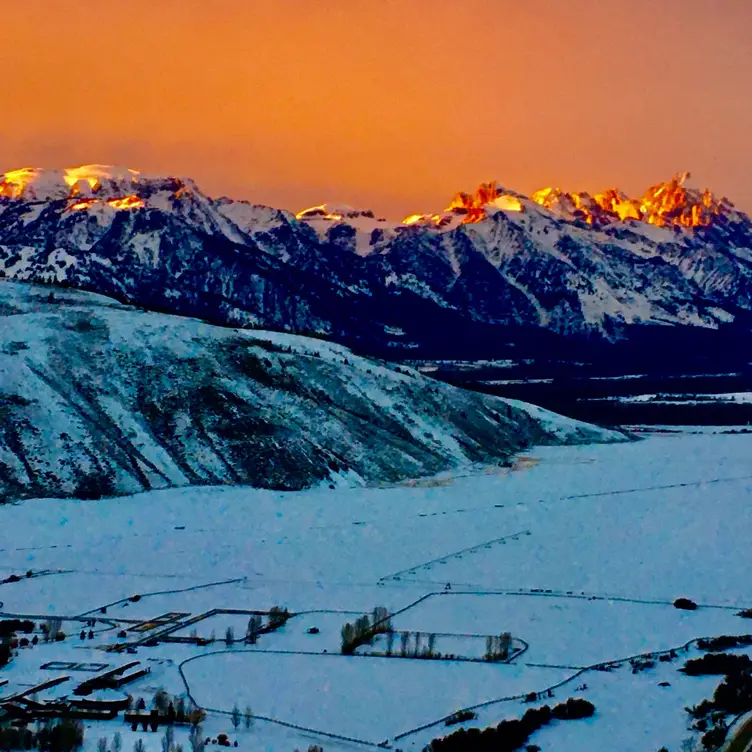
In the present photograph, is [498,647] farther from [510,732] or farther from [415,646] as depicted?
[510,732]

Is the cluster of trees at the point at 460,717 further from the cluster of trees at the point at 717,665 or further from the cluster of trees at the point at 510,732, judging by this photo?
the cluster of trees at the point at 717,665

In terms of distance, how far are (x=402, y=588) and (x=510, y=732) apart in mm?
21318

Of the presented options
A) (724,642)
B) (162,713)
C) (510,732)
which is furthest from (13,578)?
(724,642)

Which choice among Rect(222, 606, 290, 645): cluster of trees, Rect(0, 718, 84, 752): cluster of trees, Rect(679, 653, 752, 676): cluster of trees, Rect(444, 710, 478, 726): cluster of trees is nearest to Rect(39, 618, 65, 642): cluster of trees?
Rect(222, 606, 290, 645): cluster of trees

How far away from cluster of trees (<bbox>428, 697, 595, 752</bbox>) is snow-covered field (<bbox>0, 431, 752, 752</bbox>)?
553mm

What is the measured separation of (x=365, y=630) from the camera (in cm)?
4622

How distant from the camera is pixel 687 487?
9075 centimetres

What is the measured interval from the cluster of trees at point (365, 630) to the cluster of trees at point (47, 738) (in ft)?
42.2

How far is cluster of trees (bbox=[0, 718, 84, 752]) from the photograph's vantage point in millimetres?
33000

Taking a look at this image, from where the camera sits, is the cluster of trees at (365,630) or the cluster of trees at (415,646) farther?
the cluster of trees at (365,630)

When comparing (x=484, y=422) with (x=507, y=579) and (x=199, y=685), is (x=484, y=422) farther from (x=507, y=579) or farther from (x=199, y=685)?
(x=199, y=685)

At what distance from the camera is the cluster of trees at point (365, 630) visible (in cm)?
4475

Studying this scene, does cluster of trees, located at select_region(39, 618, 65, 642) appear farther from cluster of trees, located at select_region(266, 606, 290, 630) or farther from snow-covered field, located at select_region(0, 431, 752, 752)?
cluster of trees, located at select_region(266, 606, 290, 630)

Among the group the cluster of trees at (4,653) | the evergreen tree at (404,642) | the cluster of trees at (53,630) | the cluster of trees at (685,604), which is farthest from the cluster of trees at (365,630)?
the cluster of trees at (685,604)
